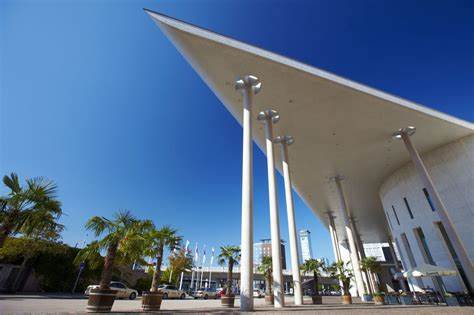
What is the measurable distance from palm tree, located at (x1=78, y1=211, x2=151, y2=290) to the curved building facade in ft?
67.9

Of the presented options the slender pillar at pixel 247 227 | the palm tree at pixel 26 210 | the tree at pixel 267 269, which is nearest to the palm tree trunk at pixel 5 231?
the palm tree at pixel 26 210

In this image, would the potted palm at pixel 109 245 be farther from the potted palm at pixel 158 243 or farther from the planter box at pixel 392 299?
the planter box at pixel 392 299

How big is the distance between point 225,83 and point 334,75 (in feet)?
22.3

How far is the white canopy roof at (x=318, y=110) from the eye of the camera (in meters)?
13.5

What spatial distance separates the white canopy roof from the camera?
13.5 meters

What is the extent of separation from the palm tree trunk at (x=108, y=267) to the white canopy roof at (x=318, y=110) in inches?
431

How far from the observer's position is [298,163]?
2416 centimetres

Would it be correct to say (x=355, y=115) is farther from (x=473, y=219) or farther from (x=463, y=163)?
(x=473, y=219)

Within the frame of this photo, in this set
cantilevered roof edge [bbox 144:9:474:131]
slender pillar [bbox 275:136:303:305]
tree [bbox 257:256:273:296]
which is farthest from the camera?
tree [bbox 257:256:273:296]

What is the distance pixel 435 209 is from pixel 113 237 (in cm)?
2363

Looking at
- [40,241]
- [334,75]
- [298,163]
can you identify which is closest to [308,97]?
[334,75]

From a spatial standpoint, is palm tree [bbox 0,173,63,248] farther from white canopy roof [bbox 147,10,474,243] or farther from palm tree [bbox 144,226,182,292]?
white canopy roof [bbox 147,10,474,243]

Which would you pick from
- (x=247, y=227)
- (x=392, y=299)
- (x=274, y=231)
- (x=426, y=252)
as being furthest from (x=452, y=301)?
(x=247, y=227)

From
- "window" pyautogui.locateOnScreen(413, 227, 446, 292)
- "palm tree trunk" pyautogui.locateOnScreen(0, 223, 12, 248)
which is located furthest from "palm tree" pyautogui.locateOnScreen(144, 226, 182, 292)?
"window" pyautogui.locateOnScreen(413, 227, 446, 292)
